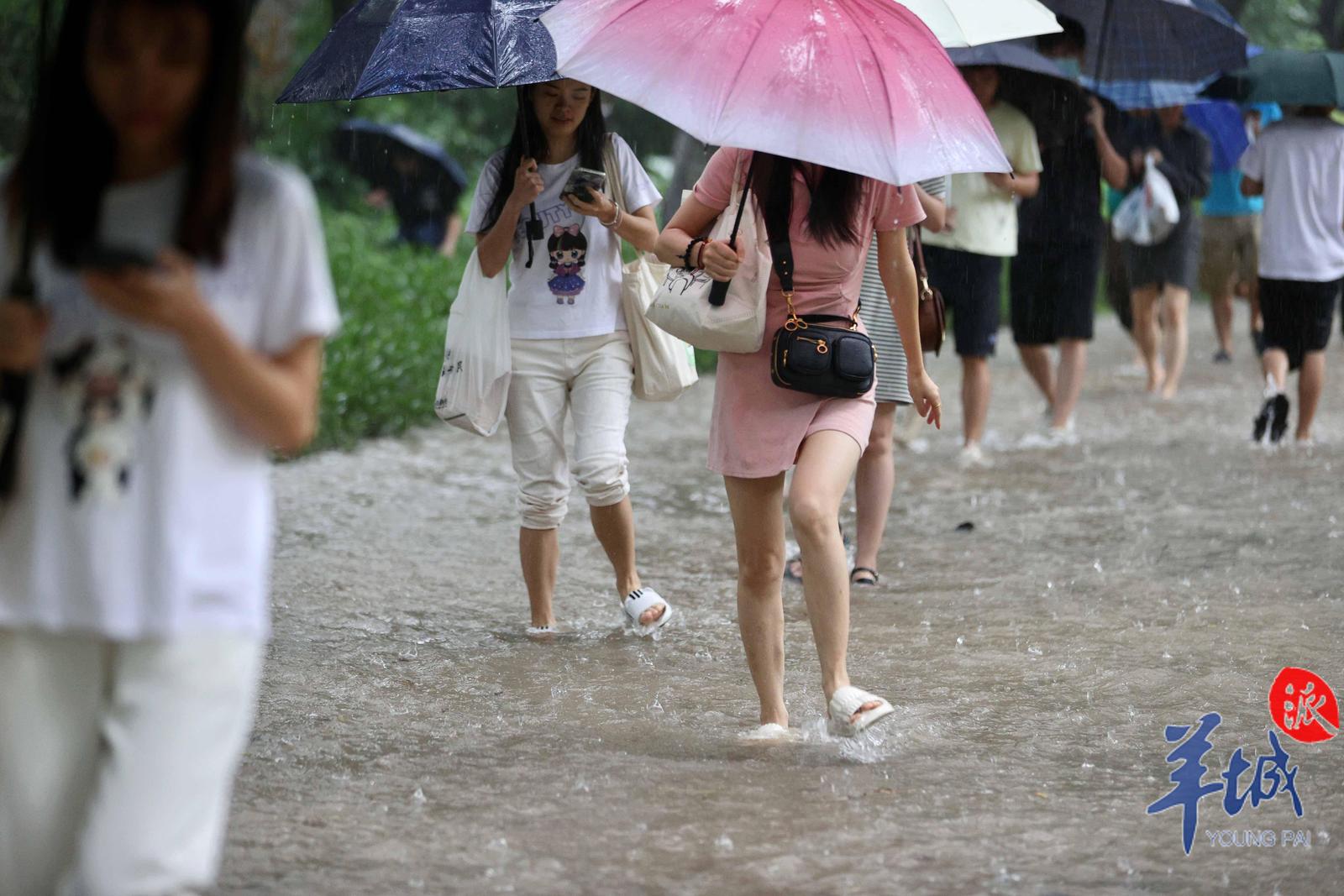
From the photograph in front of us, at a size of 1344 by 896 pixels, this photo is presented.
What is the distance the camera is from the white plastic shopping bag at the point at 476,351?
5613mm

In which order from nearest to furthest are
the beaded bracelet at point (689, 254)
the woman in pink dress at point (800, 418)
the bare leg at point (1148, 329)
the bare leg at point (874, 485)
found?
the woman in pink dress at point (800, 418), the beaded bracelet at point (689, 254), the bare leg at point (874, 485), the bare leg at point (1148, 329)

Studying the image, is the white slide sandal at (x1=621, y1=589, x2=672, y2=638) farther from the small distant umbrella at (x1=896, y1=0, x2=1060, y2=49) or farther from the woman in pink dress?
the small distant umbrella at (x1=896, y1=0, x2=1060, y2=49)

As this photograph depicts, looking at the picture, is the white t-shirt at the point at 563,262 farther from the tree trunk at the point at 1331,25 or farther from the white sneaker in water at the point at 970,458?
the tree trunk at the point at 1331,25

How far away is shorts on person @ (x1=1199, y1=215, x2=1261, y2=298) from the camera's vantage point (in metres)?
13.1

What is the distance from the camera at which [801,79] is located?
4512 millimetres

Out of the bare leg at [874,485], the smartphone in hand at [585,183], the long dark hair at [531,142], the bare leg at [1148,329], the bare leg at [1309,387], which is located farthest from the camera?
the bare leg at [1148,329]

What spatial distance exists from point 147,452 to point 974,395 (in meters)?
7.15

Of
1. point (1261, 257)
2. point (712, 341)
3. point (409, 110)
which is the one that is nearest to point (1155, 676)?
point (712, 341)

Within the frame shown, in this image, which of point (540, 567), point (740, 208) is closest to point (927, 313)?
point (540, 567)

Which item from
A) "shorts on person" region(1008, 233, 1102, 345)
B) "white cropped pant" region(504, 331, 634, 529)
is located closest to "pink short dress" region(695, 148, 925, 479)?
"white cropped pant" region(504, 331, 634, 529)

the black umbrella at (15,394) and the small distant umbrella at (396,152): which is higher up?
the small distant umbrella at (396,152)

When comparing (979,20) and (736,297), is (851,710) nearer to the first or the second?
(736,297)

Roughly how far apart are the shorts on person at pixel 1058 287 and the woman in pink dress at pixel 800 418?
17.5 feet

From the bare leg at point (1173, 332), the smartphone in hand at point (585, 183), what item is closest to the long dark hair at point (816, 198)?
the smartphone in hand at point (585, 183)
